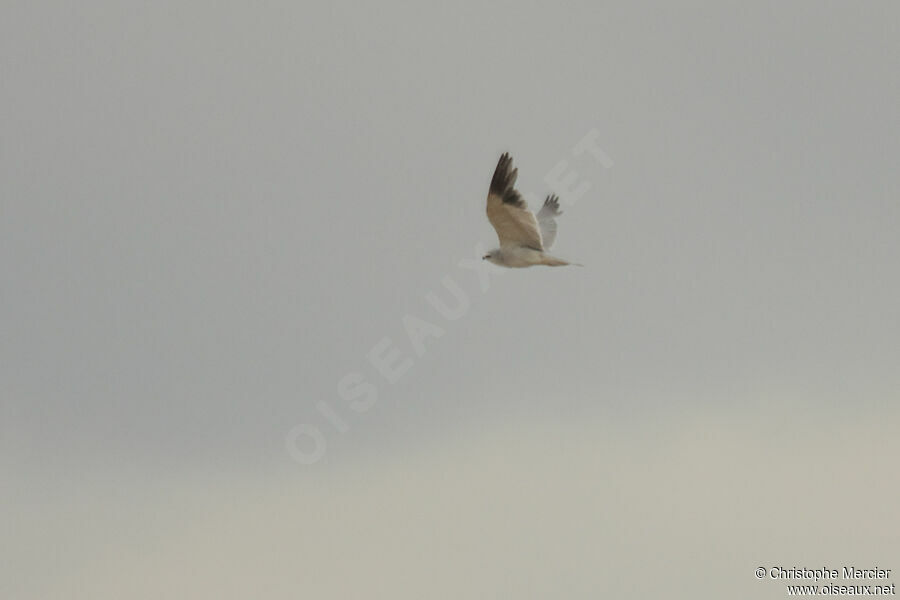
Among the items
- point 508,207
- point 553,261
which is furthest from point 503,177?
point 553,261

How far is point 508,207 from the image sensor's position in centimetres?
5022

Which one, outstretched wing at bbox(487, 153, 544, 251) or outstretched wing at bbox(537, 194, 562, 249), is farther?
outstretched wing at bbox(537, 194, 562, 249)

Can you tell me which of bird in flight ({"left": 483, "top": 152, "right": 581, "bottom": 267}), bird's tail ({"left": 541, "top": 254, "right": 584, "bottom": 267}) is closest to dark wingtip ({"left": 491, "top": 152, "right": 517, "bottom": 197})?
bird in flight ({"left": 483, "top": 152, "right": 581, "bottom": 267})

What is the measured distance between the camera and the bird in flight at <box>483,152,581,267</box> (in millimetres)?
50125

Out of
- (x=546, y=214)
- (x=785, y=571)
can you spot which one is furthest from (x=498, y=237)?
(x=785, y=571)

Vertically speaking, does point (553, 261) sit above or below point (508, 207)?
below

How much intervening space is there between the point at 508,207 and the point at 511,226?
2.74ft

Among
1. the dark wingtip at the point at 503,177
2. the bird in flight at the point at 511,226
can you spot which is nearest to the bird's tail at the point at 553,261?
the bird in flight at the point at 511,226

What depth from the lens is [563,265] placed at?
50812mm

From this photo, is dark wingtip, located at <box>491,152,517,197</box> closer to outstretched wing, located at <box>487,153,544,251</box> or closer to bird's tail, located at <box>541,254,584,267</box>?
outstretched wing, located at <box>487,153,544,251</box>

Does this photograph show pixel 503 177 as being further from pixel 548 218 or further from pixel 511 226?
pixel 548 218

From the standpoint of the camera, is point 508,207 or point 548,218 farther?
point 548,218

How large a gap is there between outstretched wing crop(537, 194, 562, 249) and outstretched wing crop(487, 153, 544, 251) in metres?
2.59

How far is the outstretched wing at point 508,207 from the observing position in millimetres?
50062
